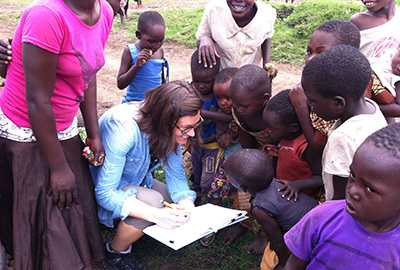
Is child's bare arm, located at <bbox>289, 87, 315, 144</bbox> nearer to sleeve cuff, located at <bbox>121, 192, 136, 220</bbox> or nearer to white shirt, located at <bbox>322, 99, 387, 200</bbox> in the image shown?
white shirt, located at <bbox>322, 99, 387, 200</bbox>

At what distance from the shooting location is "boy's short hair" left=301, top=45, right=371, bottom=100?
1.99 meters

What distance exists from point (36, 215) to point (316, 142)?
133cm

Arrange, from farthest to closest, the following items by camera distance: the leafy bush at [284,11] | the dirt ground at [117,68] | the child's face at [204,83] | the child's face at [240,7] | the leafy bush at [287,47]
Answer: the leafy bush at [284,11]
the leafy bush at [287,47]
the dirt ground at [117,68]
the child's face at [204,83]
the child's face at [240,7]

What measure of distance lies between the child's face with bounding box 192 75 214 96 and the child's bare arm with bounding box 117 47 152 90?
493 mm

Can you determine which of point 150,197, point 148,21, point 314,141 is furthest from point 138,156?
point 148,21

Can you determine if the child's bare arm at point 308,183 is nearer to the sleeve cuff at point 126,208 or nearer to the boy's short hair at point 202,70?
the sleeve cuff at point 126,208

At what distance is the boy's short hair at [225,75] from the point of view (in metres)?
3.03

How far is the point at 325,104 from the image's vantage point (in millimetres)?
2027

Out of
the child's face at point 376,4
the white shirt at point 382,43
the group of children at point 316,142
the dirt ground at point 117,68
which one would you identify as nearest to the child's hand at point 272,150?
the group of children at point 316,142

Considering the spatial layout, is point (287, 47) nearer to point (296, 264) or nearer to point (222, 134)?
point (222, 134)

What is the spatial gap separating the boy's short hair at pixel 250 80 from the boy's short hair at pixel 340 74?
0.67 metres

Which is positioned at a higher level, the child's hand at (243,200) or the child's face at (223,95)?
the child's face at (223,95)

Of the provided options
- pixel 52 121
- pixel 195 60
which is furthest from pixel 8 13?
pixel 52 121

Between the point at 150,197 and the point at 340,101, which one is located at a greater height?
the point at 340,101
